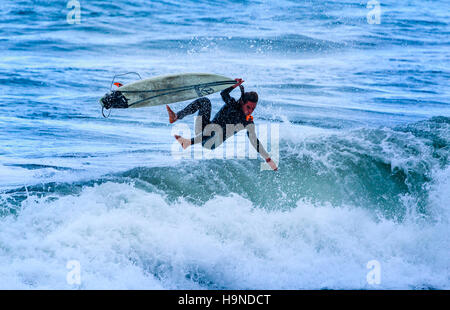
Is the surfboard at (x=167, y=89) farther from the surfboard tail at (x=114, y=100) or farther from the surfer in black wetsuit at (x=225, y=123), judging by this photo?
the surfer in black wetsuit at (x=225, y=123)

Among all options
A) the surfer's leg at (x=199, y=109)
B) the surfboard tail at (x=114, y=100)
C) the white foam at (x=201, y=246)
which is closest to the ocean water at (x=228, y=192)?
the white foam at (x=201, y=246)

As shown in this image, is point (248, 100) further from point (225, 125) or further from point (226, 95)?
point (225, 125)

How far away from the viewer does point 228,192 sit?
7.84 m

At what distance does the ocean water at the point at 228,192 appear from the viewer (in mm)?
6508

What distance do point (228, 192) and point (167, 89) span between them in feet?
6.12

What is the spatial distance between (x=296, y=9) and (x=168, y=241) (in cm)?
2163

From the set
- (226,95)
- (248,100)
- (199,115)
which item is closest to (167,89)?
(199,115)

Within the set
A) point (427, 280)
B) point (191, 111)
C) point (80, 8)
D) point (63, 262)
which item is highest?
point (80, 8)

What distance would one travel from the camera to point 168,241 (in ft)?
22.0

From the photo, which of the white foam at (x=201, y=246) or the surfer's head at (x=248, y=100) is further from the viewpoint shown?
the surfer's head at (x=248, y=100)

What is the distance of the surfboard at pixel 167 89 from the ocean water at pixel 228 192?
4.28 ft
